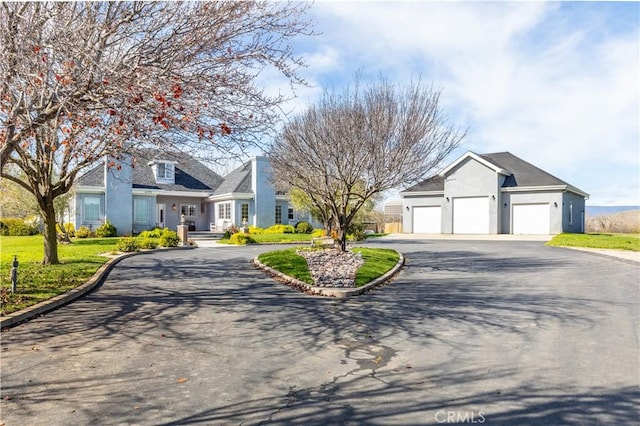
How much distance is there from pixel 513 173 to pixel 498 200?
10.2ft

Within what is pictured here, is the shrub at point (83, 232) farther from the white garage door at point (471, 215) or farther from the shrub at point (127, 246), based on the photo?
the white garage door at point (471, 215)

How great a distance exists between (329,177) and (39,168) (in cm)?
928

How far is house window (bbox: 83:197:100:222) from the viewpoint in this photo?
101 ft

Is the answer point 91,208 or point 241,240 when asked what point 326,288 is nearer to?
point 241,240

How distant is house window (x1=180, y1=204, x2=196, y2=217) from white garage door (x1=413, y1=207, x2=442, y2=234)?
57.2ft

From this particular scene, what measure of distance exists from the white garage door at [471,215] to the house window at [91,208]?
977 inches

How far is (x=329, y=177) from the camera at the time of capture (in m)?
17.5

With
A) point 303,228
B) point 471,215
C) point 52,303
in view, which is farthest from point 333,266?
point 471,215

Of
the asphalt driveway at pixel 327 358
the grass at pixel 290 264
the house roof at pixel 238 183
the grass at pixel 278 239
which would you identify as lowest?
the asphalt driveway at pixel 327 358

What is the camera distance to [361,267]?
13.8 meters

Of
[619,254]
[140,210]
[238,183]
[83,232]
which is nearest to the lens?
[619,254]

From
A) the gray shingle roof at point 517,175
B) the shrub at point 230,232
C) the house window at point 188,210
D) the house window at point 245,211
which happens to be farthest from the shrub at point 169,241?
the gray shingle roof at point 517,175

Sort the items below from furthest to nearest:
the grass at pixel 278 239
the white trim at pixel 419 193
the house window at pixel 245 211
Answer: the white trim at pixel 419 193, the house window at pixel 245 211, the grass at pixel 278 239

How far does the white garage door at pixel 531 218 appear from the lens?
31688 millimetres
